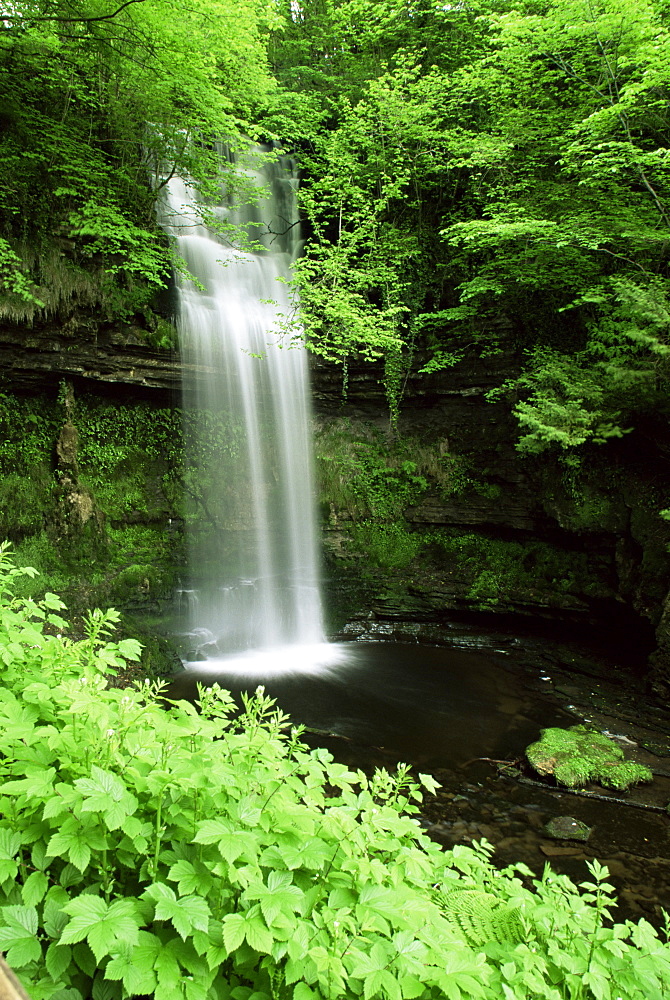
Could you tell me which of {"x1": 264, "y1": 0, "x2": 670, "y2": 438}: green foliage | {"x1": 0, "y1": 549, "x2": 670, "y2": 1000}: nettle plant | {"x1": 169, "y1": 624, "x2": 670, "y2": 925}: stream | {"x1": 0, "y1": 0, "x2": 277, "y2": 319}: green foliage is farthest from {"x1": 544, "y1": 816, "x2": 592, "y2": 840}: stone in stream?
{"x1": 0, "y1": 0, "x2": 277, "y2": 319}: green foliage

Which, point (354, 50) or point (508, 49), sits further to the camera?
point (354, 50)

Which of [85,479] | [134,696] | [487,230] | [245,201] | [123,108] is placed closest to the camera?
[134,696]

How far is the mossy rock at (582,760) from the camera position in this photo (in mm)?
5965

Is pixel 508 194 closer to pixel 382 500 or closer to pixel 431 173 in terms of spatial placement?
pixel 431 173

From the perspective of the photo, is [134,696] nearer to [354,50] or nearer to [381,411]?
[381,411]

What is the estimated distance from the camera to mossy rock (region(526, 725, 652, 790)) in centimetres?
596

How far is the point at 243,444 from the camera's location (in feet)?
36.7

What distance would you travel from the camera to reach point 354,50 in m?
13.6

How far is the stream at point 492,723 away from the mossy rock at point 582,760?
14 centimetres

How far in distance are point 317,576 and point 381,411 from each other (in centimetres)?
436

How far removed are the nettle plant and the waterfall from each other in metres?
8.07

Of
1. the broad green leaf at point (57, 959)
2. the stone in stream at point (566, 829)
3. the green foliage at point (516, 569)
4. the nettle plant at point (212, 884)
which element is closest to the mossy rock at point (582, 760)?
the stone in stream at point (566, 829)

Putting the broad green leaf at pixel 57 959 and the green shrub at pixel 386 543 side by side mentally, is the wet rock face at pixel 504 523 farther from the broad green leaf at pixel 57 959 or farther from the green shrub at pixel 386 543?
the broad green leaf at pixel 57 959

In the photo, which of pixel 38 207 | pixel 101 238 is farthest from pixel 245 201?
pixel 38 207
